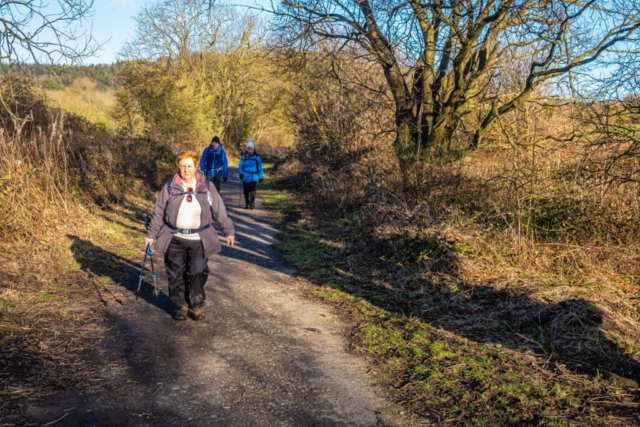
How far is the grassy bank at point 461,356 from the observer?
364cm

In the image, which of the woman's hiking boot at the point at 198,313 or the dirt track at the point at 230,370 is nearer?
the dirt track at the point at 230,370

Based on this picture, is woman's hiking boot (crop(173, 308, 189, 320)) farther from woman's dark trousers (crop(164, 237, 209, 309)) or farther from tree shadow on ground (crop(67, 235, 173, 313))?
tree shadow on ground (crop(67, 235, 173, 313))

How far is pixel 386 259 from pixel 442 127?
13.9 feet

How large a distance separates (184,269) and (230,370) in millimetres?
1580

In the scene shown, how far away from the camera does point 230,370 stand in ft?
14.1

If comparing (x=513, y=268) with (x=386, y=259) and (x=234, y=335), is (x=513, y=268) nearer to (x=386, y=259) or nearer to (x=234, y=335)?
(x=386, y=259)

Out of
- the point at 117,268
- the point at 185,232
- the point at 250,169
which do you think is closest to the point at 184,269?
the point at 185,232

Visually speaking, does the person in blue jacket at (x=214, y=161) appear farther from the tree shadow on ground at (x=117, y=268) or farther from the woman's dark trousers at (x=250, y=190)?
the tree shadow on ground at (x=117, y=268)

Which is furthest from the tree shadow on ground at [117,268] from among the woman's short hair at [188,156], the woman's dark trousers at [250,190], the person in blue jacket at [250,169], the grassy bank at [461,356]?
the woman's dark trousers at [250,190]

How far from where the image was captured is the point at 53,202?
27.5ft

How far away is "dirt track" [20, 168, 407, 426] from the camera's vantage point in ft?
11.5

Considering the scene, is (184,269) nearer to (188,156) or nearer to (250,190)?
(188,156)

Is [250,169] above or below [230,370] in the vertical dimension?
above

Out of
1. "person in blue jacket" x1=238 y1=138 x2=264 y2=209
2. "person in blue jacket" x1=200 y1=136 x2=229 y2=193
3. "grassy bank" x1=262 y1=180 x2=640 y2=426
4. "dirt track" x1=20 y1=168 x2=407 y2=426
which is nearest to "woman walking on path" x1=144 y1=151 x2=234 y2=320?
"dirt track" x1=20 y1=168 x2=407 y2=426
